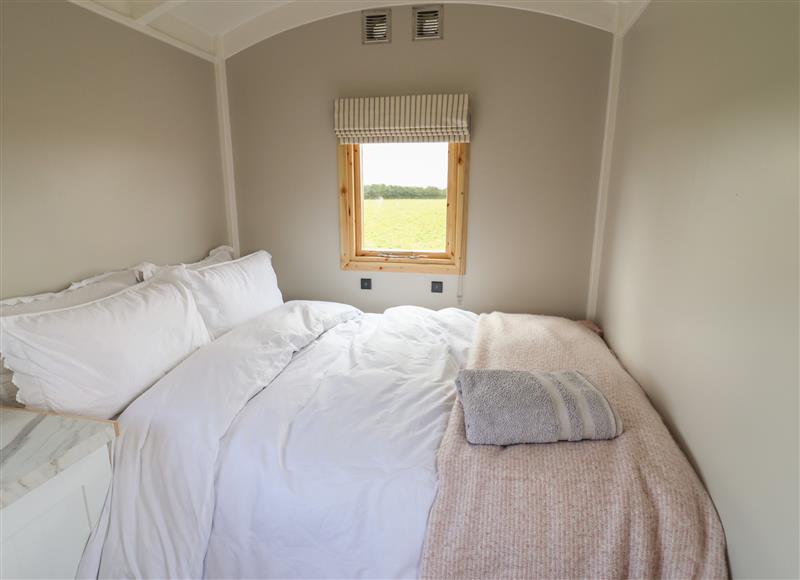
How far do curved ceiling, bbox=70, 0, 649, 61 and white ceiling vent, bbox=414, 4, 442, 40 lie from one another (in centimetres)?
6

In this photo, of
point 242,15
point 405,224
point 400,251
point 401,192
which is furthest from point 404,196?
point 242,15

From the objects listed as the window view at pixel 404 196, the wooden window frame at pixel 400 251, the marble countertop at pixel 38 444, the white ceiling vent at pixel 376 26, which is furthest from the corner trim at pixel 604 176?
the marble countertop at pixel 38 444

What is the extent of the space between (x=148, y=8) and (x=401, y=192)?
166 cm

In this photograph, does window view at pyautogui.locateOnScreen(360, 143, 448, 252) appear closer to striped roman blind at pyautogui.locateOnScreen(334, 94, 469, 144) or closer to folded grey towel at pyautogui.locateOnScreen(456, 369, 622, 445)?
striped roman blind at pyautogui.locateOnScreen(334, 94, 469, 144)

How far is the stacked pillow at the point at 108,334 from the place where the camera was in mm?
1322

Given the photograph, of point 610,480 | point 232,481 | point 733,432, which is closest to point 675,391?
point 733,432

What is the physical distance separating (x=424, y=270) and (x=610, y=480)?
1.91m

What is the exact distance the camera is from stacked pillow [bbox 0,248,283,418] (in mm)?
Result: 1322

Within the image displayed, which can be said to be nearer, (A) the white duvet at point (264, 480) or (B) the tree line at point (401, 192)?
(A) the white duvet at point (264, 480)

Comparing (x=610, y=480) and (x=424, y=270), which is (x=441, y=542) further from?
(x=424, y=270)

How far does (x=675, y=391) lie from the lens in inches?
57.1

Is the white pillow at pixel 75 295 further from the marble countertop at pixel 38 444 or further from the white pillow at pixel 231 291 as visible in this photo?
the marble countertop at pixel 38 444

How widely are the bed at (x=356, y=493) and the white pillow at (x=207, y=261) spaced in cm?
64

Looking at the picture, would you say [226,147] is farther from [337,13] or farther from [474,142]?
[474,142]
